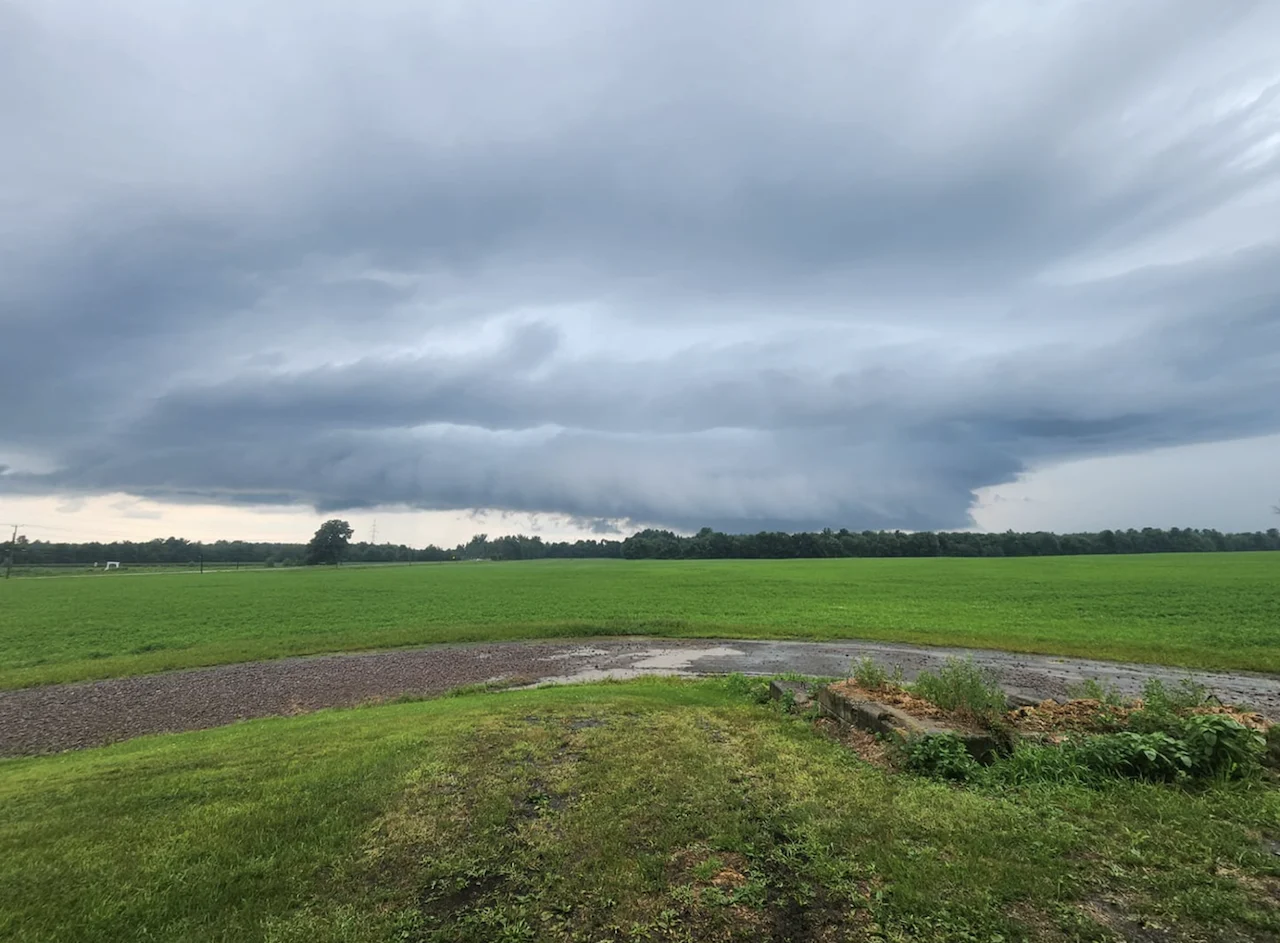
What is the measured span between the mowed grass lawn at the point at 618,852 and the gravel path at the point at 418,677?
8972mm

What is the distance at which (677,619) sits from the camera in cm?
3475

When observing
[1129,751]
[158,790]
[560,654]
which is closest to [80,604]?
[560,654]

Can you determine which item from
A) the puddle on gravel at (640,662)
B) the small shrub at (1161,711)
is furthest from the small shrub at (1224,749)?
the puddle on gravel at (640,662)

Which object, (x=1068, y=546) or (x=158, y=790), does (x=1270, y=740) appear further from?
(x=1068, y=546)

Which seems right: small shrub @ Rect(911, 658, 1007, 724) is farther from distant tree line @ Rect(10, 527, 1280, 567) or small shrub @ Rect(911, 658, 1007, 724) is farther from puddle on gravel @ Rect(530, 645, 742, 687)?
distant tree line @ Rect(10, 527, 1280, 567)

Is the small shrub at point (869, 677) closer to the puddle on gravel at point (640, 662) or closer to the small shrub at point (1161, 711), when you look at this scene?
the small shrub at point (1161, 711)

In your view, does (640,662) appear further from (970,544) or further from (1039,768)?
(970,544)

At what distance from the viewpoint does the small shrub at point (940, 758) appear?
7.48 meters

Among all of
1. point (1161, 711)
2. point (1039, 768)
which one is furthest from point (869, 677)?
point (1161, 711)

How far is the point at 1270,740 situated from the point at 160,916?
11512 millimetres

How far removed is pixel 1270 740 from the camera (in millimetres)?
7387

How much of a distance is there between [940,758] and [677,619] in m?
27.6

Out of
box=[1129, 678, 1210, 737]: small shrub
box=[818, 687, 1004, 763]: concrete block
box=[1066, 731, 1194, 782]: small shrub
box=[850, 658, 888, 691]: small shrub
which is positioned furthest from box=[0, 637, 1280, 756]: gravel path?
box=[1066, 731, 1194, 782]: small shrub

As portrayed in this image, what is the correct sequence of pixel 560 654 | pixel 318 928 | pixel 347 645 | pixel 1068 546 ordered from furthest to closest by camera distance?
pixel 1068 546
pixel 347 645
pixel 560 654
pixel 318 928
